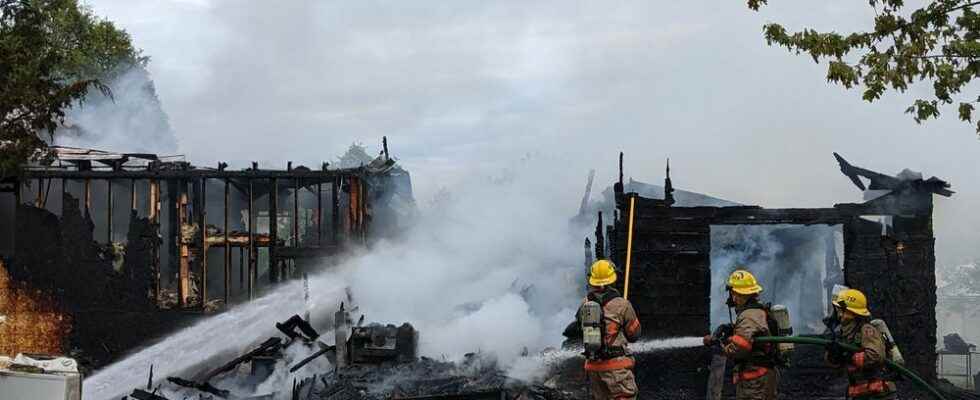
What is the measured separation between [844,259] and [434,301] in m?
7.88

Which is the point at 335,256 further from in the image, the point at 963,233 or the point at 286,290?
the point at 963,233

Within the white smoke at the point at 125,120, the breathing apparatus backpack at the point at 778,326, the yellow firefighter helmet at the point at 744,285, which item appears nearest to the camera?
the yellow firefighter helmet at the point at 744,285

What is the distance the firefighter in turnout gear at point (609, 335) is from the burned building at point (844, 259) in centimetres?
437

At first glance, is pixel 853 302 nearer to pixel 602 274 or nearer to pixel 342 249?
pixel 602 274

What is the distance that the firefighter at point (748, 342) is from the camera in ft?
25.5

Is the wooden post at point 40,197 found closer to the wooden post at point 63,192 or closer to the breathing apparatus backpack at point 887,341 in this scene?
the wooden post at point 63,192

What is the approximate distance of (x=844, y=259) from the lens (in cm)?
1262

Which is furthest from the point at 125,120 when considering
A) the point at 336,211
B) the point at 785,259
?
the point at 785,259

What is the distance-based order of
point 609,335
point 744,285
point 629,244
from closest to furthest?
1. point 744,285
2. point 609,335
3. point 629,244

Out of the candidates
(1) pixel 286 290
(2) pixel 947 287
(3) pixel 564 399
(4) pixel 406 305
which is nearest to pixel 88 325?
(1) pixel 286 290

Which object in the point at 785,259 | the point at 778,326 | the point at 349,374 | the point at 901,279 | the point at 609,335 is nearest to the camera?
the point at 609,335

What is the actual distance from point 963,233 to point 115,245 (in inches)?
1970

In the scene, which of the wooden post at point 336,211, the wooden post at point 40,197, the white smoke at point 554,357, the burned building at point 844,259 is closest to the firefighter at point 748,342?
the white smoke at point 554,357

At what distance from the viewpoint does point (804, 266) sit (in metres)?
20.8
